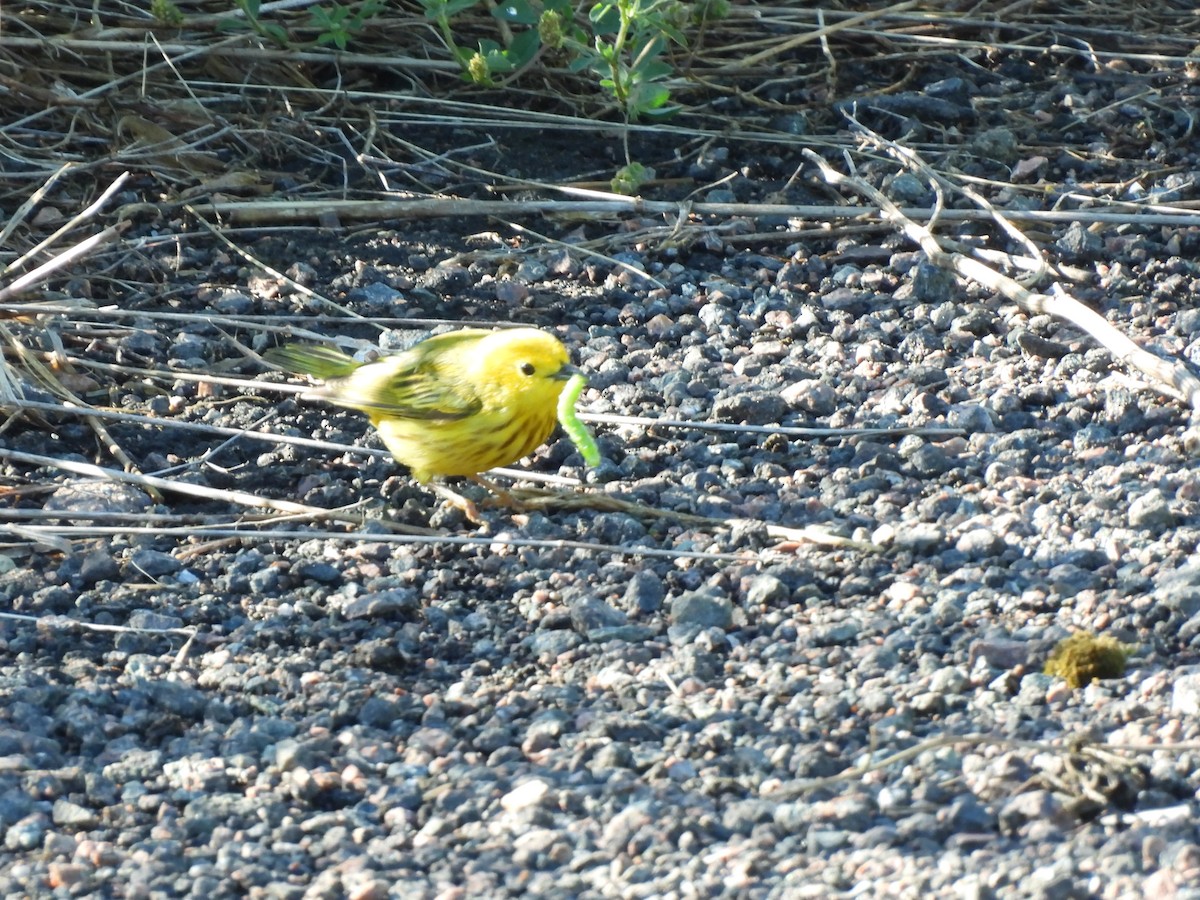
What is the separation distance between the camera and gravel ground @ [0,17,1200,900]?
260 cm

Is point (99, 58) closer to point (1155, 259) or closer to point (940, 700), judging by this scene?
point (1155, 259)

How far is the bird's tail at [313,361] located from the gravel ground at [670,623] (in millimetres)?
128

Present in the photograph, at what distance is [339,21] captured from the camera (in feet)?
19.4

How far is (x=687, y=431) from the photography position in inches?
169

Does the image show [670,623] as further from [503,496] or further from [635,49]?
[635,49]

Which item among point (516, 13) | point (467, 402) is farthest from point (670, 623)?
point (516, 13)

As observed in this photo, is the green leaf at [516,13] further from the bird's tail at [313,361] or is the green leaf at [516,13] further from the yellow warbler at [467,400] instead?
the yellow warbler at [467,400]

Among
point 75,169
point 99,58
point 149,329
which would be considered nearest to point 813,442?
point 149,329

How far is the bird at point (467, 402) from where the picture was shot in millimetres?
4012

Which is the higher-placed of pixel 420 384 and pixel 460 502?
pixel 420 384

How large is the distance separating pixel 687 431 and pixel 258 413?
1202 mm

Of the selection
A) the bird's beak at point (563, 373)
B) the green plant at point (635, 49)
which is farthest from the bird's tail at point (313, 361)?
the green plant at point (635, 49)

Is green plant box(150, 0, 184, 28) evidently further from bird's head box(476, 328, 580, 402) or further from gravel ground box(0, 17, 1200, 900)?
bird's head box(476, 328, 580, 402)

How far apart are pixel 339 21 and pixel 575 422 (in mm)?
2694
